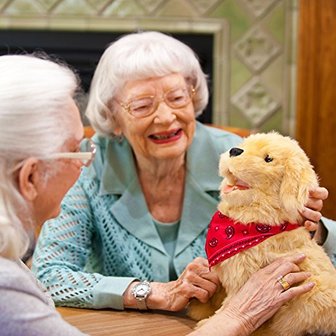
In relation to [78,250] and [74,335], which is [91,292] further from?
[74,335]

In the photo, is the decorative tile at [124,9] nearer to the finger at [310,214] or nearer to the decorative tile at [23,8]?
the decorative tile at [23,8]

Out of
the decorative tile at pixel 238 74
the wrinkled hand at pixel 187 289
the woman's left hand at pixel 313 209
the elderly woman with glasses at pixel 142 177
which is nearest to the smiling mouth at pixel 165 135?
the elderly woman with glasses at pixel 142 177

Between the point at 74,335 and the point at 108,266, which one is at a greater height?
the point at 74,335

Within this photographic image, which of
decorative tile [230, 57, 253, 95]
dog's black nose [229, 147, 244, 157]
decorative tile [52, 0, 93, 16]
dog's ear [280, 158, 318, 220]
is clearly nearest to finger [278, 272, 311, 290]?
dog's ear [280, 158, 318, 220]

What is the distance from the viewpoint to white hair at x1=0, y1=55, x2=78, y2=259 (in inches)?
41.1

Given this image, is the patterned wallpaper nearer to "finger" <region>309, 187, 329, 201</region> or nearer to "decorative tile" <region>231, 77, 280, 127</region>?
"decorative tile" <region>231, 77, 280, 127</region>

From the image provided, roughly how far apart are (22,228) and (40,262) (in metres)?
0.54

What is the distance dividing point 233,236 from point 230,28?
2198 millimetres

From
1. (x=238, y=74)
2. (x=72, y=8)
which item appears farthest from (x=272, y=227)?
(x=72, y=8)

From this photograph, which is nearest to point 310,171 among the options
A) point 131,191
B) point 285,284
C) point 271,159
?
point 271,159

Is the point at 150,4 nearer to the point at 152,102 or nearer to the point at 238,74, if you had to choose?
the point at 238,74

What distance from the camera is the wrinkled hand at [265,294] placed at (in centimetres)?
123

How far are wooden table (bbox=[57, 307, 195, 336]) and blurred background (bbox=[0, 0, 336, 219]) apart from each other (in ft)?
6.36

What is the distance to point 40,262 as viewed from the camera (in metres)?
1.61
